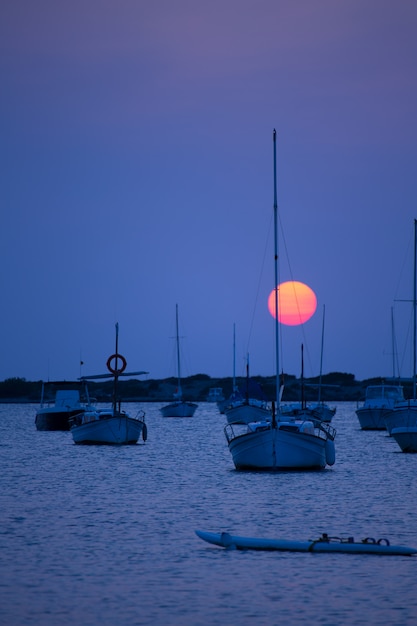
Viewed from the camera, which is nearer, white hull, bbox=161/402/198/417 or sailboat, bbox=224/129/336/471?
sailboat, bbox=224/129/336/471

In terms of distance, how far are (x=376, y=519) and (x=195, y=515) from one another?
544 cm

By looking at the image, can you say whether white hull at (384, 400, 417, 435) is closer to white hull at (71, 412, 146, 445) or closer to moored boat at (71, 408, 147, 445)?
moored boat at (71, 408, 147, 445)

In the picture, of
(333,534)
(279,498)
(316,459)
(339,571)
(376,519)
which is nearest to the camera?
(339,571)

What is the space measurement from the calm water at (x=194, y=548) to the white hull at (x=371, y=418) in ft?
134

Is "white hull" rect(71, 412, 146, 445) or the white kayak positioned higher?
"white hull" rect(71, 412, 146, 445)

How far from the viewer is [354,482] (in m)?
45.1

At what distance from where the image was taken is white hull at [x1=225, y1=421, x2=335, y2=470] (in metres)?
43.4

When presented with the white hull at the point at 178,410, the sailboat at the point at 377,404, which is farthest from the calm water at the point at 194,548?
the white hull at the point at 178,410

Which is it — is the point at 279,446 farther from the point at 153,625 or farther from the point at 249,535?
the point at 153,625

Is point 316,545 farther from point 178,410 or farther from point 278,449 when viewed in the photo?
point 178,410

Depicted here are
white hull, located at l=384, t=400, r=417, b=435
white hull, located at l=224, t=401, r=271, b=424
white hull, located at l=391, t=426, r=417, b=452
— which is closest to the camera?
white hull, located at l=391, t=426, r=417, b=452

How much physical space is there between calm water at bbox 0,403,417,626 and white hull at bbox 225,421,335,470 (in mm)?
606

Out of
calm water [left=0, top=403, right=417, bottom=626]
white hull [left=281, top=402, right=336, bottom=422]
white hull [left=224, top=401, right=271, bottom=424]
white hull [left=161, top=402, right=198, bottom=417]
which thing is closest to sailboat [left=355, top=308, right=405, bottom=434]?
white hull [left=281, top=402, right=336, bottom=422]

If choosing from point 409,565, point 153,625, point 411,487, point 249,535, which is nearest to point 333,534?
point 249,535
